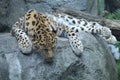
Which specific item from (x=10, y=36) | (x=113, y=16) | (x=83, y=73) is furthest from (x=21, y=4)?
(x=83, y=73)

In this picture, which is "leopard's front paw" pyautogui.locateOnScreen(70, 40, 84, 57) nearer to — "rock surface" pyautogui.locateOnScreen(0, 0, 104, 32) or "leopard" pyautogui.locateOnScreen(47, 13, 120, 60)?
"leopard" pyautogui.locateOnScreen(47, 13, 120, 60)

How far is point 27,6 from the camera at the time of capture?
31.8 ft

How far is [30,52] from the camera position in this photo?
20.5 ft

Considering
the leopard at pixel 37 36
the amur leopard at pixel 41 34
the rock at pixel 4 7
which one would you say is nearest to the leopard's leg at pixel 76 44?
the amur leopard at pixel 41 34

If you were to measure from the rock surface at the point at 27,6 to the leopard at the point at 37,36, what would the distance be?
273cm

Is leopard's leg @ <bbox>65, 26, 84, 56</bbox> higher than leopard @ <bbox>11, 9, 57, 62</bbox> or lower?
lower

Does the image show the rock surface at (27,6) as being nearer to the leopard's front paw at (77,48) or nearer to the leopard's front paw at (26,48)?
the leopard's front paw at (77,48)

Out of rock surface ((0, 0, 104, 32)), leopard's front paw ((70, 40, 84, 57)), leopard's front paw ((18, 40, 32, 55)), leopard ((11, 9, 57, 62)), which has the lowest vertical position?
rock surface ((0, 0, 104, 32))

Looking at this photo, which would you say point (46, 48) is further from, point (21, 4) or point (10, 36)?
point (21, 4)

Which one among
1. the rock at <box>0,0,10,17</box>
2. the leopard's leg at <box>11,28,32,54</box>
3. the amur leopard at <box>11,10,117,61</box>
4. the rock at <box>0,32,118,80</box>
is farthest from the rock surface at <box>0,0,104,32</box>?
the leopard's leg at <box>11,28,32,54</box>

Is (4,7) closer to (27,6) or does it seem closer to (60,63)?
(27,6)

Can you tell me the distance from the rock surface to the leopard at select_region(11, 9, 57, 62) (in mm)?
2727

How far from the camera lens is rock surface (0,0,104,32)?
30.8 ft

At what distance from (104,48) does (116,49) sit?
81 cm
